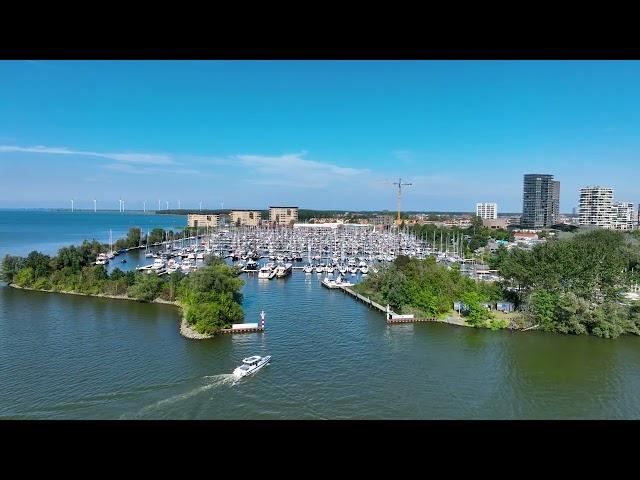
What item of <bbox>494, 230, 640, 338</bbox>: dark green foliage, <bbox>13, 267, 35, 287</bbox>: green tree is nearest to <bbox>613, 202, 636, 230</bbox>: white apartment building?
<bbox>494, 230, 640, 338</bbox>: dark green foliage

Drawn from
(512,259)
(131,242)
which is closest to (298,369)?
(512,259)

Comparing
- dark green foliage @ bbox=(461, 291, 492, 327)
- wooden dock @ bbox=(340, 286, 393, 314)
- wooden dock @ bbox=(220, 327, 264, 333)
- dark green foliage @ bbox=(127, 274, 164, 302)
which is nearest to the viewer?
wooden dock @ bbox=(220, 327, 264, 333)

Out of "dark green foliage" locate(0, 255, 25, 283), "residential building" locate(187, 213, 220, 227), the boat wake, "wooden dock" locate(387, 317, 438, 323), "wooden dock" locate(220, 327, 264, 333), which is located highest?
"residential building" locate(187, 213, 220, 227)

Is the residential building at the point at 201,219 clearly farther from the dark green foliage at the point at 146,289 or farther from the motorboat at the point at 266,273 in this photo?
the dark green foliage at the point at 146,289

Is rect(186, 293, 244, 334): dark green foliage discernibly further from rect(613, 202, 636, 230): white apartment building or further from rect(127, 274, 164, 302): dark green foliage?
rect(613, 202, 636, 230): white apartment building

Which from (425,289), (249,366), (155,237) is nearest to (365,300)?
(425,289)

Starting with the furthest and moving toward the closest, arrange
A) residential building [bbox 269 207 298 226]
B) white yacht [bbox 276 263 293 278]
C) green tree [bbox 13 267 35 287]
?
residential building [bbox 269 207 298 226] < white yacht [bbox 276 263 293 278] < green tree [bbox 13 267 35 287]
